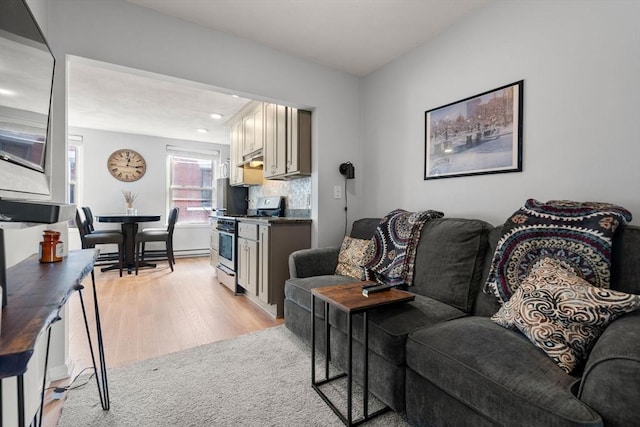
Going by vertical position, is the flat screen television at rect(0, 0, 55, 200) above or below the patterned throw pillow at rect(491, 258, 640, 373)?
above

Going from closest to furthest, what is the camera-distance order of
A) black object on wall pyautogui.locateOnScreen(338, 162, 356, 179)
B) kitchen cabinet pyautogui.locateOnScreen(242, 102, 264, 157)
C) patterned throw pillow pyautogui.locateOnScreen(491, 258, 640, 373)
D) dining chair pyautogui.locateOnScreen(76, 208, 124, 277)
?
1. patterned throw pillow pyautogui.locateOnScreen(491, 258, 640, 373)
2. black object on wall pyautogui.locateOnScreen(338, 162, 356, 179)
3. kitchen cabinet pyautogui.locateOnScreen(242, 102, 264, 157)
4. dining chair pyautogui.locateOnScreen(76, 208, 124, 277)

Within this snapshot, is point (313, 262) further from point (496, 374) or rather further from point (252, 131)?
point (252, 131)

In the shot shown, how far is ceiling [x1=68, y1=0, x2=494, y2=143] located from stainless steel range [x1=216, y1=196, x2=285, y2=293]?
1382mm

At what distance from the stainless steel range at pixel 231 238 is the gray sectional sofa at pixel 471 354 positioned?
4.94ft

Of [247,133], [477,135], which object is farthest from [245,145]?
[477,135]

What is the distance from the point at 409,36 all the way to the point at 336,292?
2197 mm

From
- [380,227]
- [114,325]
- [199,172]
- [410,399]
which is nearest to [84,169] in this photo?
[199,172]

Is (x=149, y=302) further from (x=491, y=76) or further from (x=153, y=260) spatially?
(x=491, y=76)

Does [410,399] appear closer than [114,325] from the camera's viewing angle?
Yes

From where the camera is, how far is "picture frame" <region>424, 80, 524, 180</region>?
6.30 ft

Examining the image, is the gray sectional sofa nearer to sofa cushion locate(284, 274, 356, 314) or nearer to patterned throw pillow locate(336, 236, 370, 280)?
sofa cushion locate(284, 274, 356, 314)

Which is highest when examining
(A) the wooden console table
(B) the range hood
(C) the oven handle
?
(B) the range hood

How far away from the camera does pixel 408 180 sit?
2.67 meters

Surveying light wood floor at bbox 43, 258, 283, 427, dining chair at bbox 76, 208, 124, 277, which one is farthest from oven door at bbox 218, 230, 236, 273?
dining chair at bbox 76, 208, 124, 277
